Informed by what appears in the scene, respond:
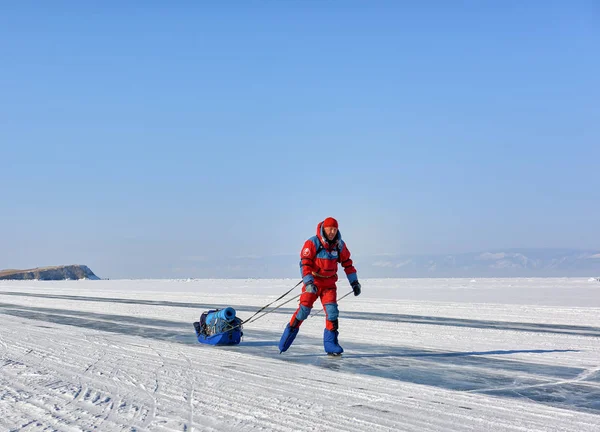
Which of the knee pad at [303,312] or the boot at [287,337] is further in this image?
the boot at [287,337]

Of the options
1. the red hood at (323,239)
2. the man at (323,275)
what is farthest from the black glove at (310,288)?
the red hood at (323,239)

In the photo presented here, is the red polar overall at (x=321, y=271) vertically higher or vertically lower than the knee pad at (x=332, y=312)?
higher

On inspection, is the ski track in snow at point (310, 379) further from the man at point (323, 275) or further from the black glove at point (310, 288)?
the black glove at point (310, 288)

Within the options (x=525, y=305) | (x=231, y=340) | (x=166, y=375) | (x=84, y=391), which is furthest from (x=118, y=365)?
(x=525, y=305)

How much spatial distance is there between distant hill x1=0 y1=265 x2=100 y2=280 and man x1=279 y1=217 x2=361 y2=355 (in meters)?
77.5

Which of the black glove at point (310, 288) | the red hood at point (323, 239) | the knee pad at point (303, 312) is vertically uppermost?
the red hood at point (323, 239)

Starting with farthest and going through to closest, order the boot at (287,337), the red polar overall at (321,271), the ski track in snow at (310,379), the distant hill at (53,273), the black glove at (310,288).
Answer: the distant hill at (53,273), the boot at (287,337), the red polar overall at (321,271), the black glove at (310,288), the ski track in snow at (310,379)

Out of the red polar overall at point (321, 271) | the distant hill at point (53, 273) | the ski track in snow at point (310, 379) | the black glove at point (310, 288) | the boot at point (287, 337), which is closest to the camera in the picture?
the ski track in snow at point (310, 379)

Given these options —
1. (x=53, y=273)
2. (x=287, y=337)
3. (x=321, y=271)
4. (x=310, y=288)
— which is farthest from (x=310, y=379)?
(x=53, y=273)

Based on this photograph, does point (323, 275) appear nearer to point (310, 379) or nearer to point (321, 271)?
point (321, 271)

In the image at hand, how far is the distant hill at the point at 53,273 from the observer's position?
80562 mm

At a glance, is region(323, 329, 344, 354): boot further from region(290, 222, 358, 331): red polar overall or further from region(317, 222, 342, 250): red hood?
region(317, 222, 342, 250): red hood

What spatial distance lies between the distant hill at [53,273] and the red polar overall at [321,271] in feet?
254

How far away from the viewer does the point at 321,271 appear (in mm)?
8555
